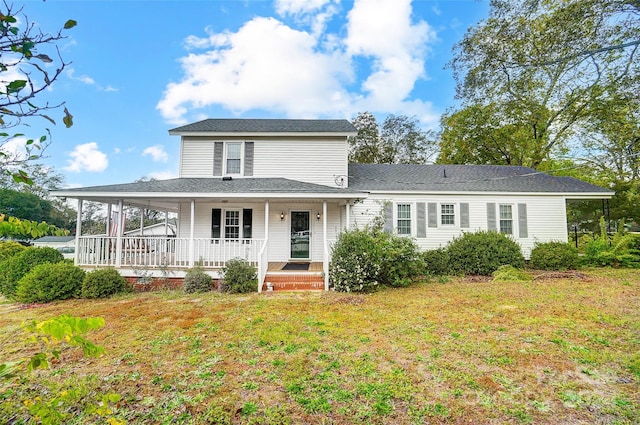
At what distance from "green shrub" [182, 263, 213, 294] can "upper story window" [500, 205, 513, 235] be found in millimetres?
12170

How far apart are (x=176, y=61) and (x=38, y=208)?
30.6 meters


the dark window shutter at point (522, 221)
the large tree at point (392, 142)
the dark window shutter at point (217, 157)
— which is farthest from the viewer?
the large tree at point (392, 142)

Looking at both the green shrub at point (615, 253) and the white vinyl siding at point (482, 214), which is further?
the white vinyl siding at point (482, 214)

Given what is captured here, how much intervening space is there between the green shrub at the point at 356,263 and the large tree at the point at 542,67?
7.62 metres

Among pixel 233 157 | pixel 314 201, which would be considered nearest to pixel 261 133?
pixel 233 157

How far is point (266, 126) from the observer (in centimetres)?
1316

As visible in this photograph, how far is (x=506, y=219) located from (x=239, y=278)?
1161cm

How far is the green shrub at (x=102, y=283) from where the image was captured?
8.22m

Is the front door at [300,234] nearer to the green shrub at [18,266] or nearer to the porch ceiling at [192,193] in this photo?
the porch ceiling at [192,193]

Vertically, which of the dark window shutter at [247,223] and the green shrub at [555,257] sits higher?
the dark window shutter at [247,223]

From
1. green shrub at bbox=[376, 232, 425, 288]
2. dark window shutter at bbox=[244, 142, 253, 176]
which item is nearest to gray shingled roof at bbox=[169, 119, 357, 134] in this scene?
dark window shutter at bbox=[244, 142, 253, 176]

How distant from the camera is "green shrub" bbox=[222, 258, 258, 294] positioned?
866 cm

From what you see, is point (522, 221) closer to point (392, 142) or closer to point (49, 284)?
point (392, 142)

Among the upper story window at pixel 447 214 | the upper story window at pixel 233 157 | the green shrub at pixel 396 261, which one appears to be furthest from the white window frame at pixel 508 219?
the upper story window at pixel 233 157
